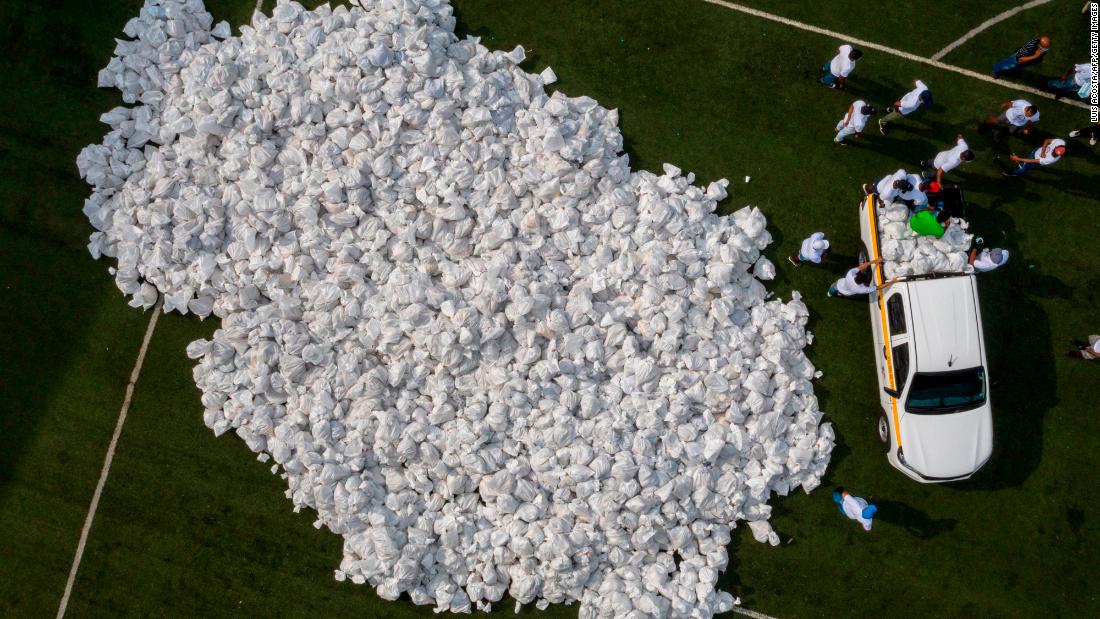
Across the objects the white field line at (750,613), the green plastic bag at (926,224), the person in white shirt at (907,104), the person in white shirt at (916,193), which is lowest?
the white field line at (750,613)

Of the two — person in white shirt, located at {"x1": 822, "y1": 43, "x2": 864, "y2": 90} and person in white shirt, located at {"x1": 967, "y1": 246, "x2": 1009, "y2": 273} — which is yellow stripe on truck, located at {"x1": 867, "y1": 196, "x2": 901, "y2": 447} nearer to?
person in white shirt, located at {"x1": 967, "y1": 246, "x2": 1009, "y2": 273}

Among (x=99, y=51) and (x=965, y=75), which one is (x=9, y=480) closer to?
(x=99, y=51)

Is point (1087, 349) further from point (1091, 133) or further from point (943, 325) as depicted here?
point (1091, 133)

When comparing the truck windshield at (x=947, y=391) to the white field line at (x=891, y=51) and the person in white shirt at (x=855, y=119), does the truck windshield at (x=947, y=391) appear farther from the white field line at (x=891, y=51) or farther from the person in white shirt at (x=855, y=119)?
the white field line at (x=891, y=51)

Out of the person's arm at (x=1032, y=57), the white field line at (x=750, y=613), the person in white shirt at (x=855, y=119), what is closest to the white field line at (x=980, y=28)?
the person's arm at (x=1032, y=57)

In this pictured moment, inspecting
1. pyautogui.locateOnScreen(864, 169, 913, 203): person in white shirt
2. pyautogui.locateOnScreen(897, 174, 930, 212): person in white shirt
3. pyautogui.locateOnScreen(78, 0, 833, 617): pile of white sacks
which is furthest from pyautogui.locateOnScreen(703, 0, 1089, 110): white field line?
pyautogui.locateOnScreen(78, 0, 833, 617): pile of white sacks

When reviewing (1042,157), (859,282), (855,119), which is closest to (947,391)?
(859,282)
